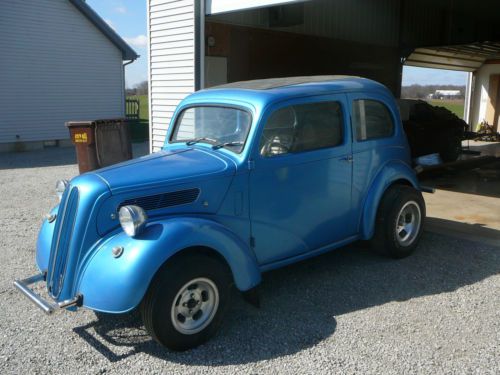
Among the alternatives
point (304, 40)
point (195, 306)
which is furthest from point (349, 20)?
point (195, 306)

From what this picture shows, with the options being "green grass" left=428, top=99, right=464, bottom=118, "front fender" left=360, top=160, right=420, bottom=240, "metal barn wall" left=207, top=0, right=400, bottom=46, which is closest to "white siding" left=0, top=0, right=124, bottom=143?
"metal barn wall" left=207, top=0, right=400, bottom=46

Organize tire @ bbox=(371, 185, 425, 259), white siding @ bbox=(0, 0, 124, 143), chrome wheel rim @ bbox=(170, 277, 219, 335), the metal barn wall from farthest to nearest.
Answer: white siding @ bbox=(0, 0, 124, 143)
the metal barn wall
tire @ bbox=(371, 185, 425, 259)
chrome wheel rim @ bbox=(170, 277, 219, 335)

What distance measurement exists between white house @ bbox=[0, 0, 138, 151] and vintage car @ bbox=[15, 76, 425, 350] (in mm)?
12505

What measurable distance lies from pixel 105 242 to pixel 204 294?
2.61 feet

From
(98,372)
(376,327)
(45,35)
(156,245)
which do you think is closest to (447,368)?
(376,327)

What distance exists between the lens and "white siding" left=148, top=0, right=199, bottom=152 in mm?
7969

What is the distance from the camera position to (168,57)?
27.9 ft

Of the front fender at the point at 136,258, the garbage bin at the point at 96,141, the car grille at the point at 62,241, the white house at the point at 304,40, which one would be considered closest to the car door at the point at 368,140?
the front fender at the point at 136,258

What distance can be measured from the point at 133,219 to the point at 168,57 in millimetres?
5990

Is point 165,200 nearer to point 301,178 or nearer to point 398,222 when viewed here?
point 301,178

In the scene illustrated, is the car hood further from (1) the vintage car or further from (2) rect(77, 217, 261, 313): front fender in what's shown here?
(2) rect(77, 217, 261, 313): front fender

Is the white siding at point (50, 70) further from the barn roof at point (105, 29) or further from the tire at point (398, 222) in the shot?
the tire at point (398, 222)

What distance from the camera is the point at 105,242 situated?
3266 millimetres

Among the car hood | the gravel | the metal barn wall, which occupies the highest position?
the metal barn wall
